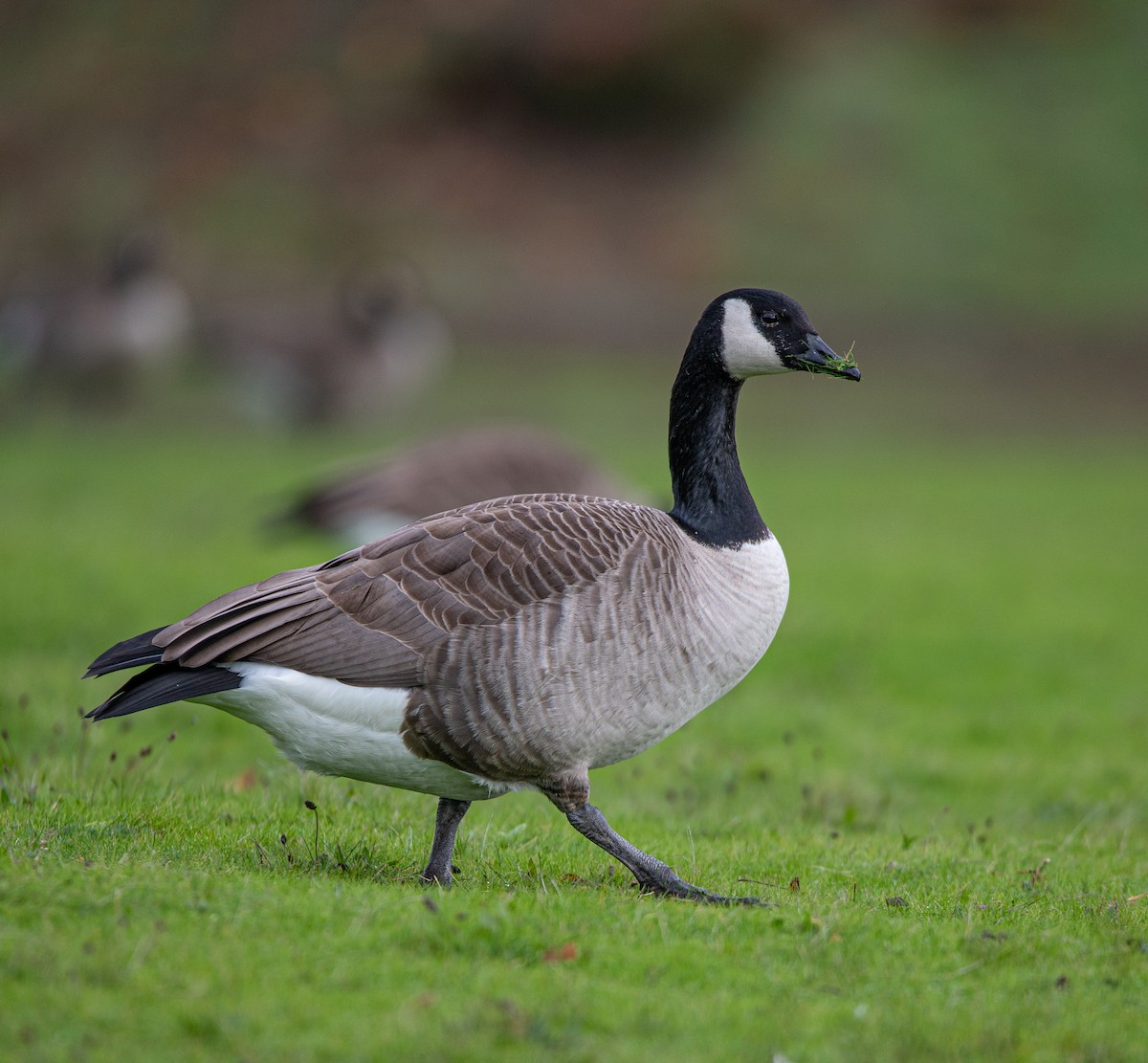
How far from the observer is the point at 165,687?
15.9 feet

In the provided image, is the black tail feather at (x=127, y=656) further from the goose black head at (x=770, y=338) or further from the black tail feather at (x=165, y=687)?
the goose black head at (x=770, y=338)

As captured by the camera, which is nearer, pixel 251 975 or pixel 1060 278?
pixel 251 975

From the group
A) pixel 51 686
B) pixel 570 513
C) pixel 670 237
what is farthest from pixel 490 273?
pixel 570 513

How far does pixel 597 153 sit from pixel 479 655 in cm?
4001

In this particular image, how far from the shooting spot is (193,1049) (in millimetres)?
3572

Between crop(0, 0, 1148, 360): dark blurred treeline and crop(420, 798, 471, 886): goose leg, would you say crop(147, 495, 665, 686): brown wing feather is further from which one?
crop(0, 0, 1148, 360): dark blurred treeline

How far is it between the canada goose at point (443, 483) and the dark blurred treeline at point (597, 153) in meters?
20.9

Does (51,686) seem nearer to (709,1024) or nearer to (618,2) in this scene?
(709,1024)

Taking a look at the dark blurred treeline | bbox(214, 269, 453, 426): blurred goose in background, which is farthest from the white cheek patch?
the dark blurred treeline

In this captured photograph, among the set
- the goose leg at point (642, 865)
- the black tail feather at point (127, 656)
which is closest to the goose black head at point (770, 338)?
the goose leg at point (642, 865)

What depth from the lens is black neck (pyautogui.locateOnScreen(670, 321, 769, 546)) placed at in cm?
577

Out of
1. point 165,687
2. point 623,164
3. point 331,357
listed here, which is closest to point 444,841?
point 165,687

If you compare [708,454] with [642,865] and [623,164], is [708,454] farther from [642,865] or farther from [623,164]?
[623,164]

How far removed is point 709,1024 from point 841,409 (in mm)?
25072
